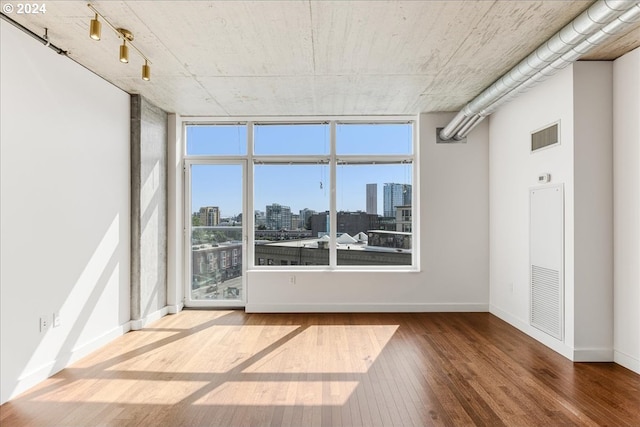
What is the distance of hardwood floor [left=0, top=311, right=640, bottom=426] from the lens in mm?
2402

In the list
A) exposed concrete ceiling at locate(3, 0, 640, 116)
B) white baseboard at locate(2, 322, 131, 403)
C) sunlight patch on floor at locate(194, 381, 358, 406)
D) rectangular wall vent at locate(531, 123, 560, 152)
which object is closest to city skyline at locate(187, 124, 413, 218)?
exposed concrete ceiling at locate(3, 0, 640, 116)

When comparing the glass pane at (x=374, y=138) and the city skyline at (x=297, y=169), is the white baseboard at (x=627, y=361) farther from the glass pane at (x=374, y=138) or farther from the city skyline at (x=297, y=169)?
the glass pane at (x=374, y=138)

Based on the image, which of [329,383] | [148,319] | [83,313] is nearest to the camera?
[329,383]

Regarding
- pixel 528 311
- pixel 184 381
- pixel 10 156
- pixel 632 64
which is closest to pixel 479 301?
pixel 528 311

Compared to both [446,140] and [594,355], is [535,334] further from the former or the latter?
[446,140]

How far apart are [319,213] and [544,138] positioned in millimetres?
3059

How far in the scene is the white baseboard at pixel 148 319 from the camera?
13.8 feet

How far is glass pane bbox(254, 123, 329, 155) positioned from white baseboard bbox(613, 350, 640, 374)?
411 cm

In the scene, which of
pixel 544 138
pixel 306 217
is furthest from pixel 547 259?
pixel 306 217

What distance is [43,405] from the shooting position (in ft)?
8.37

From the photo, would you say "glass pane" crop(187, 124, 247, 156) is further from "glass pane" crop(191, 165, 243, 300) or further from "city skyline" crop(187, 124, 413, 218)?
"glass pane" crop(191, 165, 243, 300)

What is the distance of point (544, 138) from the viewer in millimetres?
3699

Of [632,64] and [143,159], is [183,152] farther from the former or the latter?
[632,64]

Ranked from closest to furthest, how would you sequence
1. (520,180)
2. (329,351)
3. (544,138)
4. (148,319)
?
(329,351), (544,138), (520,180), (148,319)
